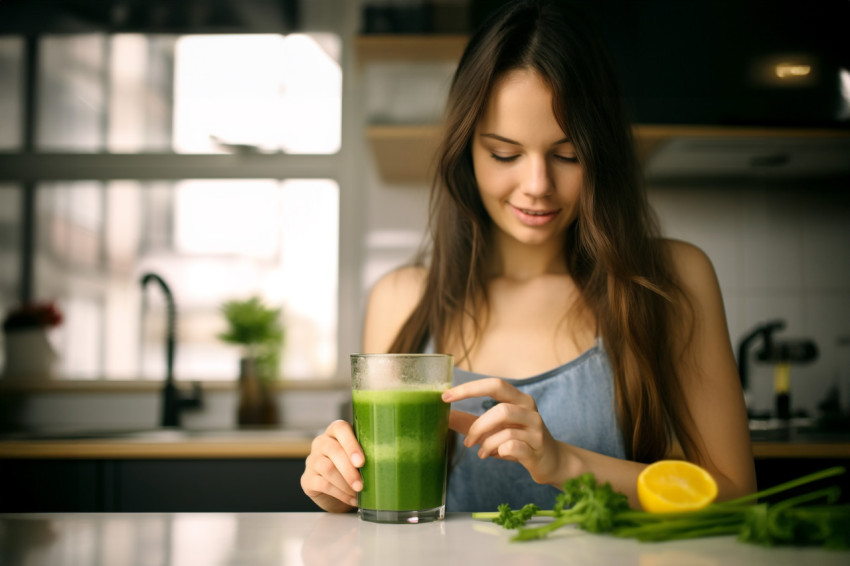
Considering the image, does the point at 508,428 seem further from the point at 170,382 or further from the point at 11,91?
the point at 11,91

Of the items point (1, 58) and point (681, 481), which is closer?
point (681, 481)

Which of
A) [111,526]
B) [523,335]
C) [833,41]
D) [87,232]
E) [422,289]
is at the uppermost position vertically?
[833,41]

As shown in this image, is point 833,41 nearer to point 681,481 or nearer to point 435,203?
point 435,203

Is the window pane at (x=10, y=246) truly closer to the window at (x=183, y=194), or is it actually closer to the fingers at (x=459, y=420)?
the window at (x=183, y=194)

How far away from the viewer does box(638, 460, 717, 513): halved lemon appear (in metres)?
0.84

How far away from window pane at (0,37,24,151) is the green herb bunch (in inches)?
136

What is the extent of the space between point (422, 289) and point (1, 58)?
114 inches

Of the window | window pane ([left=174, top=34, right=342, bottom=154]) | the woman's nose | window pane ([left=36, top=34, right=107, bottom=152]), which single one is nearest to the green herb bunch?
the woman's nose

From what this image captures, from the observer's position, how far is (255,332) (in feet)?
10.2

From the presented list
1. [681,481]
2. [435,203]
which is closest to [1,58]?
[435,203]

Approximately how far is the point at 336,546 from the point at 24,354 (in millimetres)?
2893

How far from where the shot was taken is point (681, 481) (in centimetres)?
88

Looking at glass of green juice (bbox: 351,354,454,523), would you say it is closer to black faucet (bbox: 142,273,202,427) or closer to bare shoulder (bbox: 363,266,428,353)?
bare shoulder (bbox: 363,266,428,353)

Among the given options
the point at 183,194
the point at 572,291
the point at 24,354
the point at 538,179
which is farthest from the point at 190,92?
the point at 538,179
